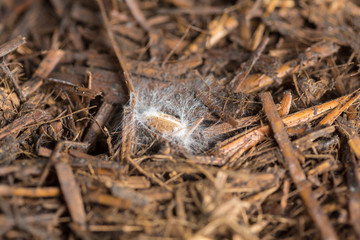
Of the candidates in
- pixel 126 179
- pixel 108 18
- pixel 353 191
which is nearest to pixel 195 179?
pixel 126 179

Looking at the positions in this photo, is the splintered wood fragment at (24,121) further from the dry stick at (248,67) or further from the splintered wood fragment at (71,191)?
the dry stick at (248,67)

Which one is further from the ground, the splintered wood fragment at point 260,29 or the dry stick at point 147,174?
the splintered wood fragment at point 260,29

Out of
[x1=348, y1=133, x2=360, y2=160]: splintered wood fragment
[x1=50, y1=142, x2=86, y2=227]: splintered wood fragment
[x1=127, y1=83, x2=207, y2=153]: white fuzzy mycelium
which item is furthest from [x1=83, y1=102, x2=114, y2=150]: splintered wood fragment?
[x1=348, y1=133, x2=360, y2=160]: splintered wood fragment

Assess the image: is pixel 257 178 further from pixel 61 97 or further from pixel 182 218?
pixel 61 97

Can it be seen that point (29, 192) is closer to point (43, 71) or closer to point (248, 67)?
point (43, 71)

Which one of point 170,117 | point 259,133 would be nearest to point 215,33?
point 170,117

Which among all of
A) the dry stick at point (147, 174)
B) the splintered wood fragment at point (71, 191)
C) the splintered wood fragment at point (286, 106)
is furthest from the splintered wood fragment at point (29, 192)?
the splintered wood fragment at point (286, 106)

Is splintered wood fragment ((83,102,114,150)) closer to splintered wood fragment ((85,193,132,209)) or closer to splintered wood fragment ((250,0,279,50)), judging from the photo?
splintered wood fragment ((85,193,132,209))
